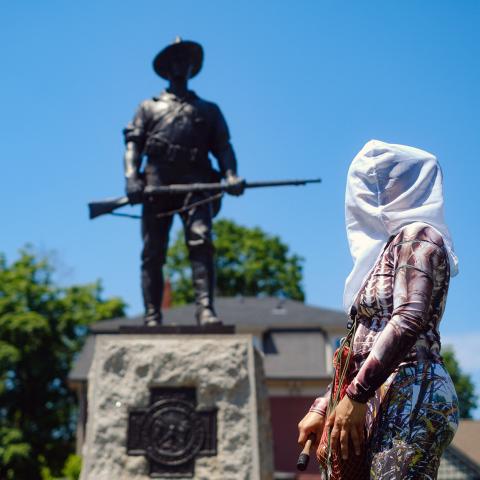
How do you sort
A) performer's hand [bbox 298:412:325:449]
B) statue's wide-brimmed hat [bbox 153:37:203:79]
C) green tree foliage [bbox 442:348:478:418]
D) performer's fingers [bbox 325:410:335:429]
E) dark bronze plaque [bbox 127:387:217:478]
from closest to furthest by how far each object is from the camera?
performer's fingers [bbox 325:410:335:429] → performer's hand [bbox 298:412:325:449] → dark bronze plaque [bbox 127:387:217:478] → statue's wide-brimmed hat [bbox 153:37:203:79] → green tree foliage [bbox 442:348:478:418]

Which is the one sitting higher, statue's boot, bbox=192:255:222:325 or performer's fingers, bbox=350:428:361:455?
statue's boot, bbox=192:255:222:325

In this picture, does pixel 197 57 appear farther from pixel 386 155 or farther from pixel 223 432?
pixel 386 155

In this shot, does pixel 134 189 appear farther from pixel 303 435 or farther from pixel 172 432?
pixel 303 435

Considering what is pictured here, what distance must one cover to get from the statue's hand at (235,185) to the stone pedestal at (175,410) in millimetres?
1268

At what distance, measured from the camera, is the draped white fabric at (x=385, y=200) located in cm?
253

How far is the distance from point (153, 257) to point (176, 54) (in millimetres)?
1865

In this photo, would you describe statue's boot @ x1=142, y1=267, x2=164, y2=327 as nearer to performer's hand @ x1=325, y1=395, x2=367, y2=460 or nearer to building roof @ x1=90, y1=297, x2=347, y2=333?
performer's hand @ x1=325, y1=395, x2=367, y2=460

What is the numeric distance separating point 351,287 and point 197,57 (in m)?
5.34

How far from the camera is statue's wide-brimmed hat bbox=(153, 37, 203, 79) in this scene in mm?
7535

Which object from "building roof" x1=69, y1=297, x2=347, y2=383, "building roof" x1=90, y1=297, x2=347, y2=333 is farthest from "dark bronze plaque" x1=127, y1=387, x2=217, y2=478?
"building roof" x1=90, y1=297, x2=347, y2=333

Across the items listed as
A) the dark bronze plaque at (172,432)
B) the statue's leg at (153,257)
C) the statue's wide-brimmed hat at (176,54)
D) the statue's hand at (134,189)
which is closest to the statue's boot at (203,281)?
the statue's leg at (153,257)

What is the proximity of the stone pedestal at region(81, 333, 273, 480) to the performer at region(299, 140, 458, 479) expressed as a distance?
3.53 metres

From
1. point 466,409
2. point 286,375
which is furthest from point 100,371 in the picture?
point 466,409

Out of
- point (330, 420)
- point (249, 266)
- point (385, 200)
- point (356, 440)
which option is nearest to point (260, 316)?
point (249, 266)
